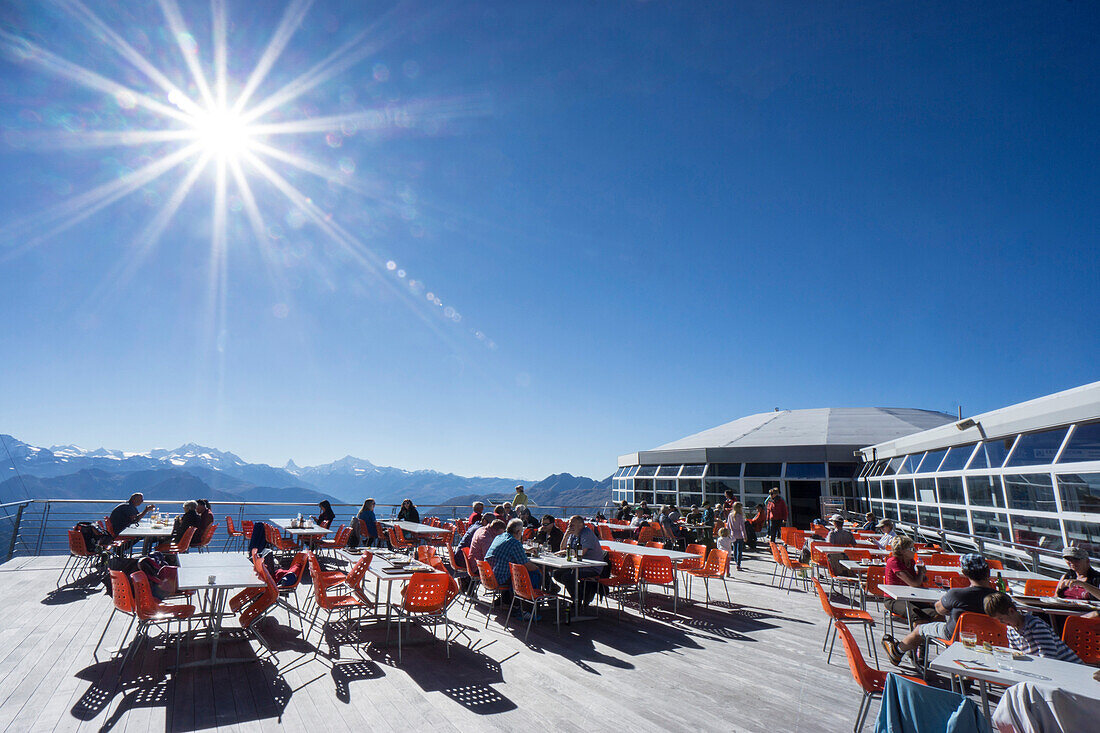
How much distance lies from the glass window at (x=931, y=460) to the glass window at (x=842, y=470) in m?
4.99

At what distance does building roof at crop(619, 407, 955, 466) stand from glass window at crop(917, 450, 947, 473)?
16.4 ft

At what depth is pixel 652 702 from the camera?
167 inches

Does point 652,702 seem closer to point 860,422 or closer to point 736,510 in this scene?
point 736,510

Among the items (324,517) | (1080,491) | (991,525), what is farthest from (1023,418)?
(324,517)

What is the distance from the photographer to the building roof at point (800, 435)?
18.4 metres

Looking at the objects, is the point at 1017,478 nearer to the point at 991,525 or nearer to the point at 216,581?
the point at 991,525

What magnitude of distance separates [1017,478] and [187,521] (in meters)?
13.8

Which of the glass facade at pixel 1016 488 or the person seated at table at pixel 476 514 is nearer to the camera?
the glass facade at pixel 1016 488

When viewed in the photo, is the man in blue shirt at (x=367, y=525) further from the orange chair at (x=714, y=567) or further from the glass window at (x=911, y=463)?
the glass window at (x=911, y=463)

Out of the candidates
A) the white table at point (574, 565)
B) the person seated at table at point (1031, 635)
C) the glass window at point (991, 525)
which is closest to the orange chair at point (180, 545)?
the white table at point (574, 565)

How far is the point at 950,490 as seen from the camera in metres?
11.5

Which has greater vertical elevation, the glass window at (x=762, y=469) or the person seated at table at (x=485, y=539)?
the glass window at (x=762, y=469)

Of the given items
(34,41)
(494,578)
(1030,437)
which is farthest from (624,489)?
(34,41)

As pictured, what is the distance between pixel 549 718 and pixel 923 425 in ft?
75.8
